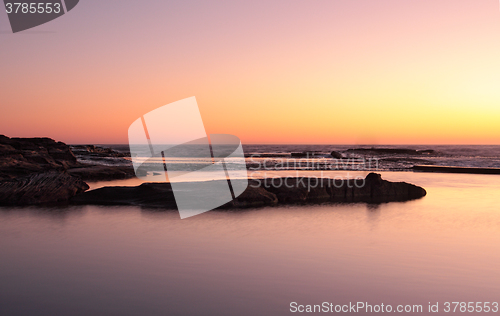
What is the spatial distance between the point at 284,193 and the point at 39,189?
208 inches

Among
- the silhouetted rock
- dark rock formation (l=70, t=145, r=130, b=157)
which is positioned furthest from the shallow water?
dark rock formation (l=70, t=145, r=130, b=157)

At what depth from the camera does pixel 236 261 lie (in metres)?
3.73

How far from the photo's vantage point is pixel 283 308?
8.95ft

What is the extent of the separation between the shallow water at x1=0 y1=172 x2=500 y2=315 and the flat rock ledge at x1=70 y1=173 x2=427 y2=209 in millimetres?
900

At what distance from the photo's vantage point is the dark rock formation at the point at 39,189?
7123 mm

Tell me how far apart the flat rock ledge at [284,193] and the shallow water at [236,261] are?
90cm

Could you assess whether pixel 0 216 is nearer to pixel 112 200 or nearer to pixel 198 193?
pixel 112 200

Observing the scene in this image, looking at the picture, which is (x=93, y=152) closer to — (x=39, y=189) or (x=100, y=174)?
(x=100, y=174)

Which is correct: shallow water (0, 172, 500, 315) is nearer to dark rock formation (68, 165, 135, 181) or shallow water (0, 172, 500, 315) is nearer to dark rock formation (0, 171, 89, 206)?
dark rock formation (0, 171, 89, 206)

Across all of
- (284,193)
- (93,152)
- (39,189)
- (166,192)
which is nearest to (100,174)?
(39,189)

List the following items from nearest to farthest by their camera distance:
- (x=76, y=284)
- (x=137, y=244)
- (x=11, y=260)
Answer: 1. (x=76, y=284)
2. (x=11, y=260)
3. (x=137, y=244)

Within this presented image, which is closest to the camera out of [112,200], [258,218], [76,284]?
[76,284]

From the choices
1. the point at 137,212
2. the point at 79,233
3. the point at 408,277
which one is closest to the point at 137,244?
the point at 79,233

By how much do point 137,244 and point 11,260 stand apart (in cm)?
132
